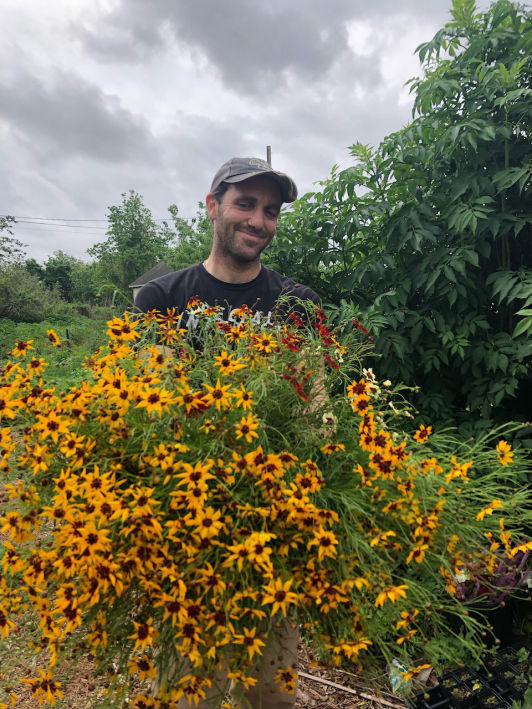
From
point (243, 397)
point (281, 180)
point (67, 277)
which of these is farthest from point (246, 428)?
point (67, 277)

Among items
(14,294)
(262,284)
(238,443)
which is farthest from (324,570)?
(14,294)

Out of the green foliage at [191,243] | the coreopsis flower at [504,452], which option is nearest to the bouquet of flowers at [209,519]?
the coreopsis flower at [504,452]

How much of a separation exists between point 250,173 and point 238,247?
1.05ft

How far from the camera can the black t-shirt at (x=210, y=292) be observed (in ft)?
7.46

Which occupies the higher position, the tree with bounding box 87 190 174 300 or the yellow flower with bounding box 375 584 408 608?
the tree with bounding box 87 190 174 300

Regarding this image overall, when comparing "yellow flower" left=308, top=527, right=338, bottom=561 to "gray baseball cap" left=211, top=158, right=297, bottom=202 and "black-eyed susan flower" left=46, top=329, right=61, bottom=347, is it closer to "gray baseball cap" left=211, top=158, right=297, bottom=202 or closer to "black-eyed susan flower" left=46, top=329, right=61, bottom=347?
"black-eyed susan flower" left=46, top=329, right=61, bottom=347

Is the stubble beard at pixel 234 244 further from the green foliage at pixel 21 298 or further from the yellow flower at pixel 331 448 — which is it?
the green foliage at pixel 21 298

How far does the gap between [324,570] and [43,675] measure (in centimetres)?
62

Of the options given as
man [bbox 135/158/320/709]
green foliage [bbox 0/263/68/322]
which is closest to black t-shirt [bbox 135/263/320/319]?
man [bbox 135/158/320/709]

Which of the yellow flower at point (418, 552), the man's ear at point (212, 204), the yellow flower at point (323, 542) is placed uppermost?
the man's ear at point (212, 204)

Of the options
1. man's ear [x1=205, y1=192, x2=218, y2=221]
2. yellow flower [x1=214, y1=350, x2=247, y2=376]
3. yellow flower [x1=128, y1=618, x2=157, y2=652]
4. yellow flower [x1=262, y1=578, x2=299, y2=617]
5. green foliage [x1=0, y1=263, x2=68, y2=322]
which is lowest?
yellow flower [x1=128, y1=618, x2=157, y2=652]

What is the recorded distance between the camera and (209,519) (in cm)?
84

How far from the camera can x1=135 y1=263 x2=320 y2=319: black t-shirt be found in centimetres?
227

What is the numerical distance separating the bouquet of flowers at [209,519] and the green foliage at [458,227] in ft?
4.19
